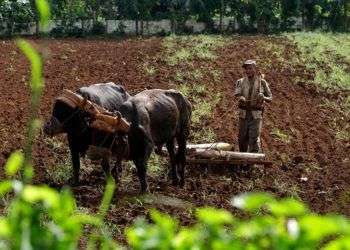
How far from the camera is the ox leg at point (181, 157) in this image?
36.6 ft

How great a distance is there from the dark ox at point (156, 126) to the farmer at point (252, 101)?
35.3 inches

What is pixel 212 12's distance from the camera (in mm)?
Result: 37094

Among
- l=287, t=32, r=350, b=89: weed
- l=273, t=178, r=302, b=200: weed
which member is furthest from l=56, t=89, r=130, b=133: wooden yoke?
l=287, t=32, r=350, b=89: weed

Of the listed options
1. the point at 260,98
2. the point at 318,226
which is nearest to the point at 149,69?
the point at 260,98

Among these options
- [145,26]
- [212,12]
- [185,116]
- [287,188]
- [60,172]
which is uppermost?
[185,116]

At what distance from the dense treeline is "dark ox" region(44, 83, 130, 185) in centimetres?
2368

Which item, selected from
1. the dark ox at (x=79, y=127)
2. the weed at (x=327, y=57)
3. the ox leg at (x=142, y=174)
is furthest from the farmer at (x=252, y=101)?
the weed at (x=327, y=57)

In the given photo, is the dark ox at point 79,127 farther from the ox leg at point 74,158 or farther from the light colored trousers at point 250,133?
the light colored trousers at point 250,133

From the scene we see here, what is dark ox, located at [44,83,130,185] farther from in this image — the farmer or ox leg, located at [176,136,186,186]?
the farmer

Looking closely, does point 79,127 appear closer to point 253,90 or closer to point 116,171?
point 116,171

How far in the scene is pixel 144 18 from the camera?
118 ft

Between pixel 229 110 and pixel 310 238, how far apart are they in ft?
47.0

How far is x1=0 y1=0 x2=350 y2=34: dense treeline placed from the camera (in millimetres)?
34781

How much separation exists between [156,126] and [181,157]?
859 mm
